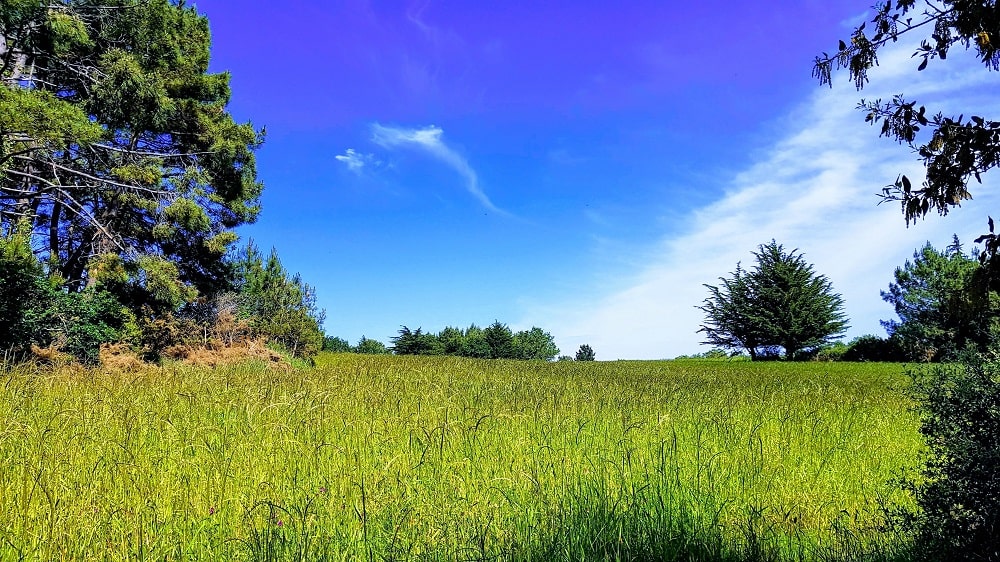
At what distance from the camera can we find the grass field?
2.98m

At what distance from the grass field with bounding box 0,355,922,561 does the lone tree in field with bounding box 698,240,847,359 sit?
26.3 m

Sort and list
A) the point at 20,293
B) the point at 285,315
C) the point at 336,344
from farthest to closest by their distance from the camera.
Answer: the point at 336,344 < the point at 285,315 < the point at 20,293

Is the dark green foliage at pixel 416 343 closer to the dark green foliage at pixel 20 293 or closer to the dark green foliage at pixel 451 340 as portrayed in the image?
the dark green foliage at pixel 451 340

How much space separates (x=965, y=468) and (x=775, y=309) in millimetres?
32304

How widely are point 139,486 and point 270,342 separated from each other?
1415 cm

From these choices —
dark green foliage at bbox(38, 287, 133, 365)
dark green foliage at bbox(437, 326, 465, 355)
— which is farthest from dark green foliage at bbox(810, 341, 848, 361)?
dark green foliage at bbox(38, 287, 133, 365)

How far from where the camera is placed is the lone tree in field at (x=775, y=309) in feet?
99.8

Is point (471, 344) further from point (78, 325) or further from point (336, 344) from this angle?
point (78, 325)

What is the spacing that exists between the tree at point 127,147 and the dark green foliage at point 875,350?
110 feet

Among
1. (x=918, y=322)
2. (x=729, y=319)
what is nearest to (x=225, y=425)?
(x=729, y=319)

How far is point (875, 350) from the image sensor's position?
96.5 feet

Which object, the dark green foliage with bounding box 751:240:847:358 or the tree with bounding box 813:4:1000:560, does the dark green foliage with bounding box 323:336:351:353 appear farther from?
the tree with bounding box 813:4:1000:560

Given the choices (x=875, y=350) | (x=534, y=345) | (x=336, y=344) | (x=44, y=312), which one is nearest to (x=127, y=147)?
(x=44, y=312)

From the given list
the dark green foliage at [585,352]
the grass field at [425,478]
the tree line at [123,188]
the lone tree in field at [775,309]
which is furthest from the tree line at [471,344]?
the grass field at [425,478]
